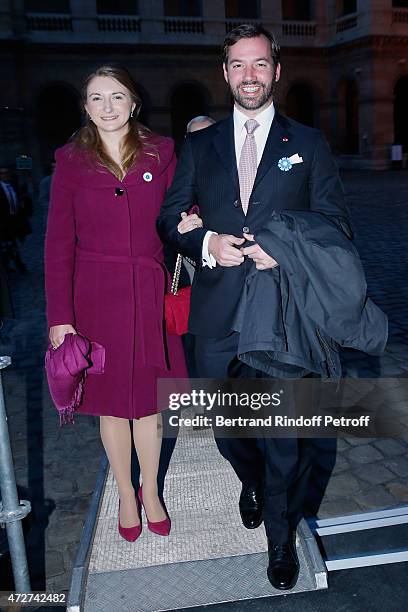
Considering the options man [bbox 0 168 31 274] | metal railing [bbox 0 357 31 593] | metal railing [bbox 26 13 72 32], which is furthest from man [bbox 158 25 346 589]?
metal railing [bbox 26 13 72 32]

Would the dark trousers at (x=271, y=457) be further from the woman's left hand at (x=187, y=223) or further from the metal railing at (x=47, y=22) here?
the metal railing at (x=47, y=22)

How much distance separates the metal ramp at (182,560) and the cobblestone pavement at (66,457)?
0.20 metres

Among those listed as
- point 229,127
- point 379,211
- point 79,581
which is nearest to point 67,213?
point 229,127

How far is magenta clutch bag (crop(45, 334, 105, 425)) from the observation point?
7.57 ft

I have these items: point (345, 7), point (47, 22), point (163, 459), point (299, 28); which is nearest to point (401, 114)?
point (345, 7)

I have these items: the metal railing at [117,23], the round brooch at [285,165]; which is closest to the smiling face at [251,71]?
the round brooch at [285,165]

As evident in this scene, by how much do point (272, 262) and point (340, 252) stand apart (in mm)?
276

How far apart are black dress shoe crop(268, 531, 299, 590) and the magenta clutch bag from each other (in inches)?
44.8

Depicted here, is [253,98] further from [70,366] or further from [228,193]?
[70,366]

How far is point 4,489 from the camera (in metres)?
2.18

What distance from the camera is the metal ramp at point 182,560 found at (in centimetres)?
244

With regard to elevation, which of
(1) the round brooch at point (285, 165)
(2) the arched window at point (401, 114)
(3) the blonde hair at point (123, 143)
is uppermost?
(2) the arched window at point (401, 114)

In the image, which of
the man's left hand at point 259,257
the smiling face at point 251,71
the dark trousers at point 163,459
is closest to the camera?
the man's left hand at point 259,257

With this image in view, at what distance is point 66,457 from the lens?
151 inches
